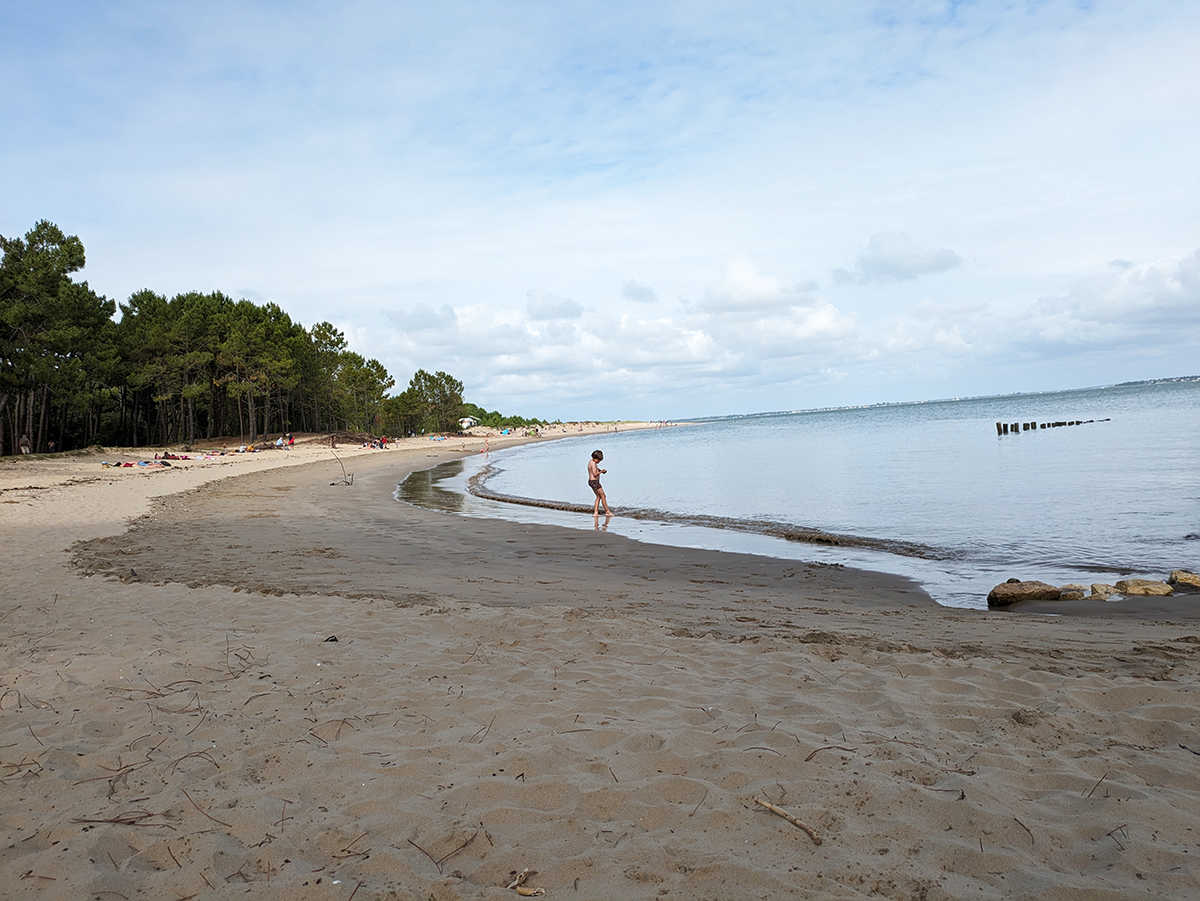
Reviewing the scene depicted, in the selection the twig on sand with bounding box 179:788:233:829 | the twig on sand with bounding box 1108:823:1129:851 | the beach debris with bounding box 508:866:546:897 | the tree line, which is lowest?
the beach debris with bounding box 508:866:546:897

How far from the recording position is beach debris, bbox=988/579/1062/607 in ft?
26.0

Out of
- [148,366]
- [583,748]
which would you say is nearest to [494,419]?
[148,366]

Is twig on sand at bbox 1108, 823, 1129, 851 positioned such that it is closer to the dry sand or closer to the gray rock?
the dry sand

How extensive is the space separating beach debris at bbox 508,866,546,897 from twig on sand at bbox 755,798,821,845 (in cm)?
112

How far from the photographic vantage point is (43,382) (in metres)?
34.7

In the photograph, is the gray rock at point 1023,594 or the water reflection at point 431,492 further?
the water reflection at point 431,492

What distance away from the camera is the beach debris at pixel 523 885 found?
2.45 metres

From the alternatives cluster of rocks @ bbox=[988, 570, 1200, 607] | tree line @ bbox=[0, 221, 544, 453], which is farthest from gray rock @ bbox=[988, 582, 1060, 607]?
tree line @ bbox=[0, 221, 544, 453]

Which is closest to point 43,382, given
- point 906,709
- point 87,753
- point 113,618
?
point 113,618

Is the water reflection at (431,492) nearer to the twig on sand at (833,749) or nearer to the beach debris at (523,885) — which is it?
the twig on sand at (833,749)

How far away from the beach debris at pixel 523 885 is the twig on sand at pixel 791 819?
1.12 meters

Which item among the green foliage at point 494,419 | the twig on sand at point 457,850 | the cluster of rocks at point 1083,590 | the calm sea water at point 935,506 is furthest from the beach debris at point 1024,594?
the green foliage at point 494,419

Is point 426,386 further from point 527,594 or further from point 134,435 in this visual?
point 527,594

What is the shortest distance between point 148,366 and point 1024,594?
2198 inches
